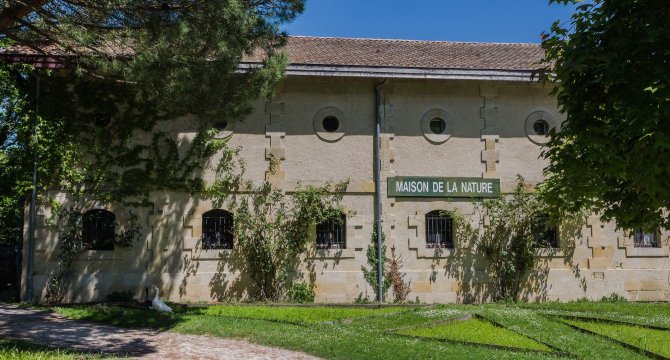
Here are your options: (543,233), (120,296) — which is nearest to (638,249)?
(543,233)

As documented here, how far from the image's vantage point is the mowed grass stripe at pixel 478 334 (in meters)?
8.41

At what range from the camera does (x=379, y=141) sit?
1442 centimetres

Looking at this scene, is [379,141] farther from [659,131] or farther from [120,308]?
[659,131]

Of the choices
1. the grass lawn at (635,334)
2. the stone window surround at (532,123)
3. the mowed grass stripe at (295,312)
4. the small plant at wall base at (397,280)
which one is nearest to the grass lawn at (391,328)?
the mowed grass stripe at (295,312)

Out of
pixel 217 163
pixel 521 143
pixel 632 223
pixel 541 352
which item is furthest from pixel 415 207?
pixel 632 223

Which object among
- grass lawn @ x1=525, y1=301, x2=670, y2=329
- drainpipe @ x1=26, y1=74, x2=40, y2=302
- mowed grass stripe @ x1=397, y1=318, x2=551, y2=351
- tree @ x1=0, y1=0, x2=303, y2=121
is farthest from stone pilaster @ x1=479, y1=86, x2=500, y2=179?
drainpipe @ x1=26, y1=74, x2=40, y2=302

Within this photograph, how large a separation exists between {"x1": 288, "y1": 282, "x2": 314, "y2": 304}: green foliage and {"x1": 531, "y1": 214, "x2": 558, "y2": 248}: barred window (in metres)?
5.65

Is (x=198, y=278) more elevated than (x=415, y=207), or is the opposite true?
(x=415, y=207)

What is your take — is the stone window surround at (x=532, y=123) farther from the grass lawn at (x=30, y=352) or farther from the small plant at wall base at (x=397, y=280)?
the grass lawn at (x=30, y=352)

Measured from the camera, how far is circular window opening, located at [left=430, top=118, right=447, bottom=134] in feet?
48.7

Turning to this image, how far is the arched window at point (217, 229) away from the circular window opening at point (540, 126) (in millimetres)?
7914

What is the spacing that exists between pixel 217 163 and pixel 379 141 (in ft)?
12.7

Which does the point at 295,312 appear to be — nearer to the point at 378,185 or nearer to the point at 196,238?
the point at 196,238

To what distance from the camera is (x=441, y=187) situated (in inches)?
571
